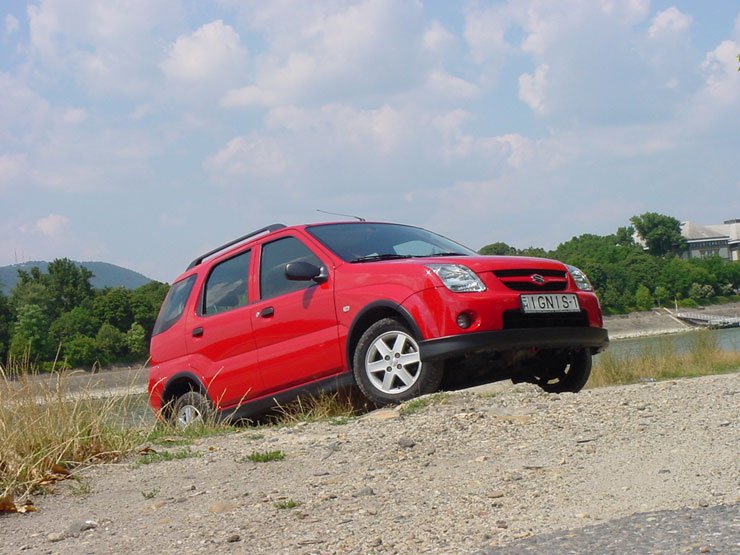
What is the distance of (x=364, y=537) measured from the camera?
3631 mm

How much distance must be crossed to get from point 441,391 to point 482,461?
172 cm

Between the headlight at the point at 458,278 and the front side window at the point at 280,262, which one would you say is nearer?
the headlight at the point at 458,278

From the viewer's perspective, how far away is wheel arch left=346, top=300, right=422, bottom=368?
6.30m

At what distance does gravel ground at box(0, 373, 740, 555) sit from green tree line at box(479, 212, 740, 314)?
8478 cm

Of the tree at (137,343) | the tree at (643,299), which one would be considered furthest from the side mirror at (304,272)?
the tree at (643,299)

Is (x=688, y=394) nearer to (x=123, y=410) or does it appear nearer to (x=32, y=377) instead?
(x=123, y=410)

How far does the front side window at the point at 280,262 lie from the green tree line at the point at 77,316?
57.7 metres

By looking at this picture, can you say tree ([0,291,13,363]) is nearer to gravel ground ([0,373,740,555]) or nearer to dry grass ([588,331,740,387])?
dry grass ([588,331,740,387])

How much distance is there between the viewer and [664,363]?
17.9 meters

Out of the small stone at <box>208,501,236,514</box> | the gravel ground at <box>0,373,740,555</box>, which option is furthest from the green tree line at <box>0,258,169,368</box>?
the small stone at <box>208,501,236,514</box>

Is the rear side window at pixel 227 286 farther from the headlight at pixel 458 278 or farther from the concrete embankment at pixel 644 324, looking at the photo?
the concrete embankment at pixel 644 324

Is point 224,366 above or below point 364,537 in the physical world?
above

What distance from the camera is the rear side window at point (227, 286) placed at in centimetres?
783

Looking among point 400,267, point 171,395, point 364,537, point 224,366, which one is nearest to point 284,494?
A: point 364,537
